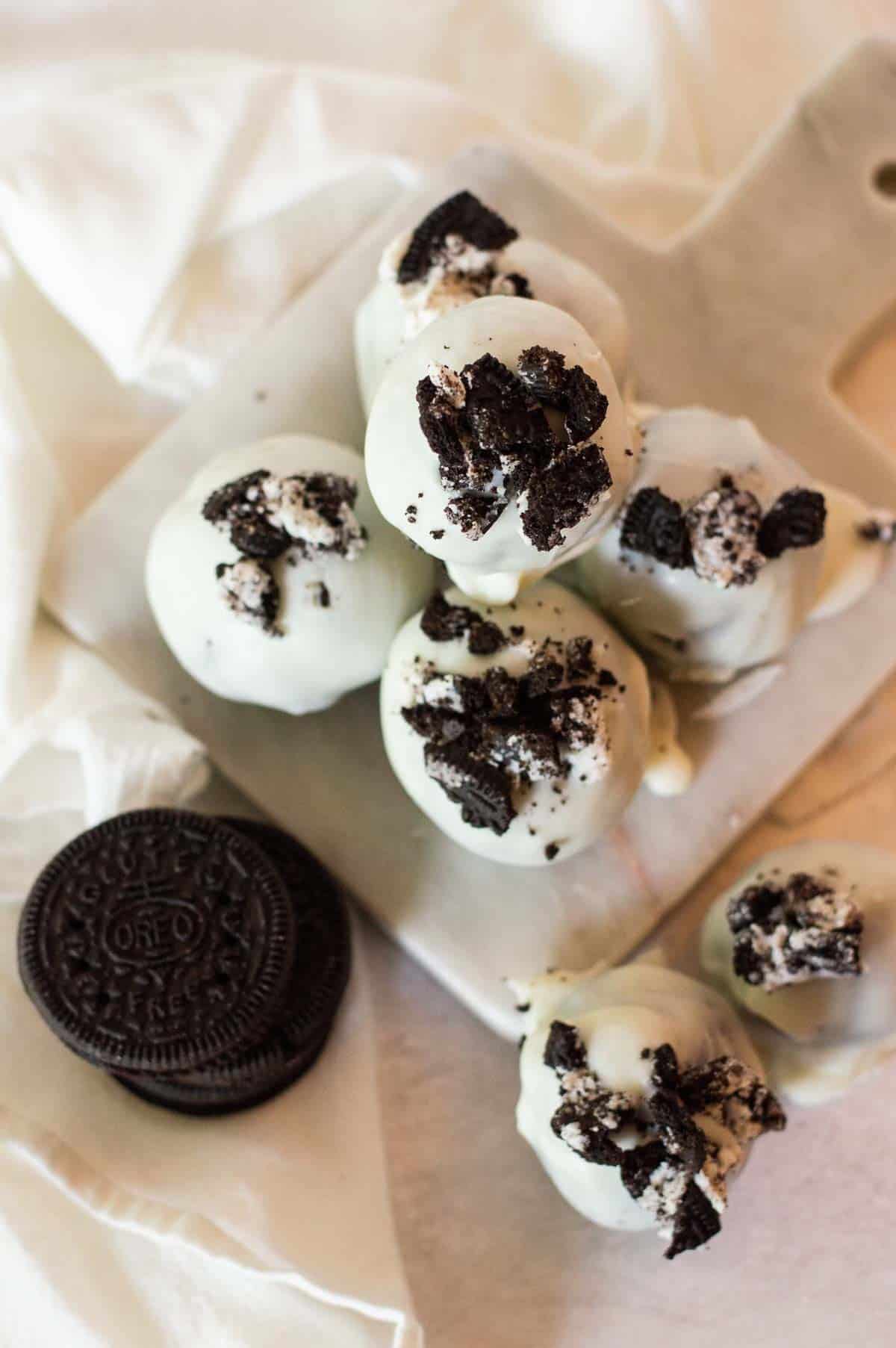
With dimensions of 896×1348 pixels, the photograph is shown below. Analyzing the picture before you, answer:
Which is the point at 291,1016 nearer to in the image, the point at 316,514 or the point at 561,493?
the point at 316,514

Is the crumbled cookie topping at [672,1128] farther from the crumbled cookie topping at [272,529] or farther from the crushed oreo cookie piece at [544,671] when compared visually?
the crumbled cookie topping at [272,529]

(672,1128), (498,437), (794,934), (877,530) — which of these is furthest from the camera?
(877,530)

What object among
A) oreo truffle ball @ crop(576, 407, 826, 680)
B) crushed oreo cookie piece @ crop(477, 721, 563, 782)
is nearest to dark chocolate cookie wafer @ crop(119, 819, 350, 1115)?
crushed oreo cookie piece @ crop(477, 721, 563, 782)

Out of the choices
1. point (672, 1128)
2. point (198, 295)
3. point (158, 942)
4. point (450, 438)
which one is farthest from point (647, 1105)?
point (198, 295)

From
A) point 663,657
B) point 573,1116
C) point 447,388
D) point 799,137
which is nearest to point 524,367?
point 447,388

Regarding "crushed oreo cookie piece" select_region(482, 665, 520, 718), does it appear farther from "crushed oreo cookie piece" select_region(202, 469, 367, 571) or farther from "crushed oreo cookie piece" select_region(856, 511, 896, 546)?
"crushed oreo cookie piece" select_region(856, 511, 896, 546)

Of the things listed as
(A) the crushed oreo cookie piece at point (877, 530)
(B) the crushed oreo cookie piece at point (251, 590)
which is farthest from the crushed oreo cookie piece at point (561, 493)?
(A) the crushed oreo cookie piece at point (877, 530)
